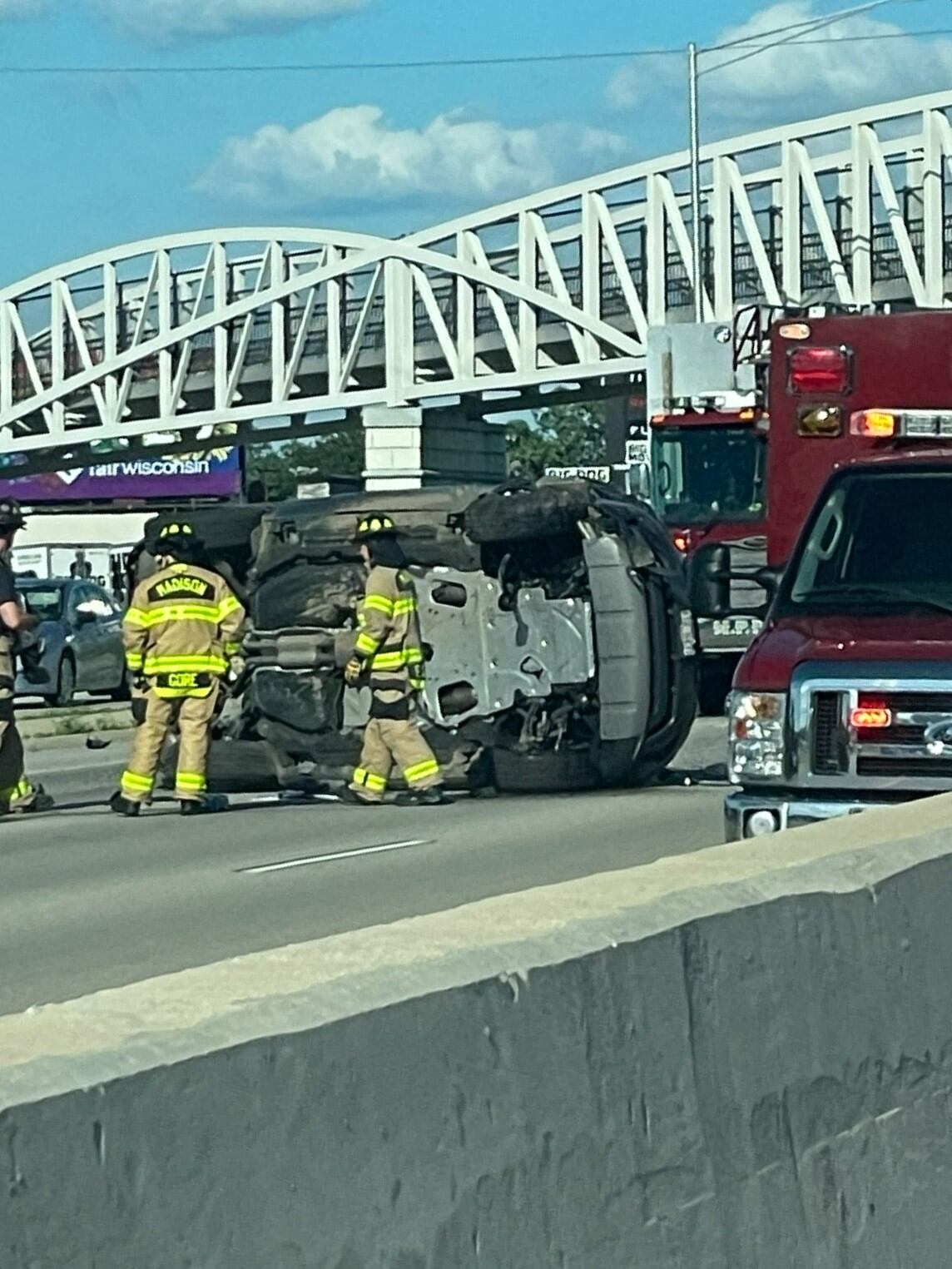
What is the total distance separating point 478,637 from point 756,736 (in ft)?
23.5

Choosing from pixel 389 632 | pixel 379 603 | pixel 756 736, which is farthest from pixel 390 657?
pixel 756 736

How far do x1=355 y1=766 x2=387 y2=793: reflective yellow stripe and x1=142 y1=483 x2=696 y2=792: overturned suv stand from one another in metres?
0.50

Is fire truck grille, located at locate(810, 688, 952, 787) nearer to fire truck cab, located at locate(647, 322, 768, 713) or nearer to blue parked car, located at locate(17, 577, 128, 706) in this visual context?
fire truck cab, located at locate(647, 322, 768, 713)

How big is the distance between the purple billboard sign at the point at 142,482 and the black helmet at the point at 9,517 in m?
91.7

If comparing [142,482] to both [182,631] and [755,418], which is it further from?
[182,631]

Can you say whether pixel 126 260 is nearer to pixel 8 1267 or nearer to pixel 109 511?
pixel 109 511

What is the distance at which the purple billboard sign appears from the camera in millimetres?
109500

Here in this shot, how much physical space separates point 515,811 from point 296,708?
1.94 metres

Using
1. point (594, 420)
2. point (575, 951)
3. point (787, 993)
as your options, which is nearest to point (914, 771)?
point (787, 993)

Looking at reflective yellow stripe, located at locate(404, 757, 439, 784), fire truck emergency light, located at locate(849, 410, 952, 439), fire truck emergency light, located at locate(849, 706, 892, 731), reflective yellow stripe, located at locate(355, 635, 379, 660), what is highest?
fire truck emergency light, located at locate(849, 410, 952, 439)

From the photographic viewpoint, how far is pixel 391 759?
642 inches

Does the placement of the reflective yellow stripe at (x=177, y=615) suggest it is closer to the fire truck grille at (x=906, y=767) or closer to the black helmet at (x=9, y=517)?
the black helmet at (x=9, y=517)

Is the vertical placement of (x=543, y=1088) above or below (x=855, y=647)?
below

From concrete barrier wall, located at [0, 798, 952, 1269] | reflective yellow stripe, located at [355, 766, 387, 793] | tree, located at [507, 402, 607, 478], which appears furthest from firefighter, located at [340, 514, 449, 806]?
tree, located at [507, 402, 607, 478]
